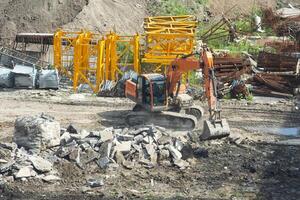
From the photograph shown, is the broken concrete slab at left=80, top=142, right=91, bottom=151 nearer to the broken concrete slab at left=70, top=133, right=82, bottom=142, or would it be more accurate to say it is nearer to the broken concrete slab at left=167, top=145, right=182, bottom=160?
the broken concrete slab at left=70, top=133, right=82, bottom=142

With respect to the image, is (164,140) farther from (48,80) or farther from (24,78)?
(24,78)

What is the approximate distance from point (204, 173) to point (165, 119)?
437 cm

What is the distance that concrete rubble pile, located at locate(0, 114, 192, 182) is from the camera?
13.0 metres

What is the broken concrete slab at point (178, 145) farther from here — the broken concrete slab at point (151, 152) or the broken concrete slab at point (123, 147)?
the broken concrete slab at point (123, 147)

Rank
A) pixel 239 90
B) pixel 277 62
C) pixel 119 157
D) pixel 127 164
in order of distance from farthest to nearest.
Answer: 1. pixel 277 62
2. pixel 239 90
3. pixel 119 157
4. pixel 127 164

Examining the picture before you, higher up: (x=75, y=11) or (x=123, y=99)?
(x=75, y=11)

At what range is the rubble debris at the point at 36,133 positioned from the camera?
13688 mm

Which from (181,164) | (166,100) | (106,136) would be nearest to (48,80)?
(166,100)

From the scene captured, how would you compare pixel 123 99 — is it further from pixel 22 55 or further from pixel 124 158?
pixel 124 158

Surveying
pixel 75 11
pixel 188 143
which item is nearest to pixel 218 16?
pixel 75 11

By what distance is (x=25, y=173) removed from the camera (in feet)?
40.0

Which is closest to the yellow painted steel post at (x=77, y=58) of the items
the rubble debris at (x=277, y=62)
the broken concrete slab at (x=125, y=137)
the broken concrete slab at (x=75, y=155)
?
the rubble debris at (x=277, y=62)

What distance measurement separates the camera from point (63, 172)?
41.7 ft

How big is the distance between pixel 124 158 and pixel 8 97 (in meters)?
9.30
